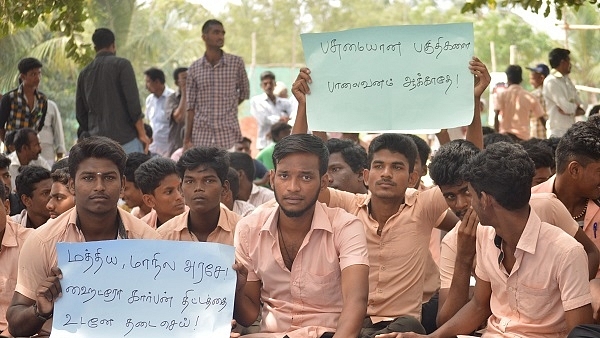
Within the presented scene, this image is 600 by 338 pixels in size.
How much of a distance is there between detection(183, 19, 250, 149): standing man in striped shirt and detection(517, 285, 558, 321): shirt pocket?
6.66m

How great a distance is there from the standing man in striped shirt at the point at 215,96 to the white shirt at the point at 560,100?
4455 mm

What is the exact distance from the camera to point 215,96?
1136 cm

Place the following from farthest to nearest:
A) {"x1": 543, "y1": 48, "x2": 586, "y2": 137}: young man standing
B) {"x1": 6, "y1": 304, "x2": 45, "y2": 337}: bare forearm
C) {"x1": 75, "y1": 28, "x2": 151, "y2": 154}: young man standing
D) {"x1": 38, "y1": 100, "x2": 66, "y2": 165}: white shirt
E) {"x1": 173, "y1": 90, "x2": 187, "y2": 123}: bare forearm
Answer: {"x1": 543, "y1": 48, "x2": 586, "y2": 137}: young man standing, {"x1": 173, "y1": 90, "x2": 187, "y2": 123}: bare forearm, {"x1": 38, "y1": 100, "x2": 66, "y2": 165}: white shirt, {"x1": 75, "y1": 28, "x2": 151, "y2": 154}: young man standing, {"x1": 6, "y1": 304, "x2": 45, "y2": 337}: bare forearm

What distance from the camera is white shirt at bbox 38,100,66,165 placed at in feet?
40.1

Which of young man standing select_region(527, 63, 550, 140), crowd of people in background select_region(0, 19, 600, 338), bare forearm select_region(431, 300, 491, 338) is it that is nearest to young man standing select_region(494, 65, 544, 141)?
young man standing select_region(527, 63, 550, 140)

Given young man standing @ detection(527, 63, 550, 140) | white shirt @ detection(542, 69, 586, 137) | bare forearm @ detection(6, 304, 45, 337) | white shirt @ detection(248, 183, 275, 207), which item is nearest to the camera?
bare forearm @ detection(6, 304, 45, 337)

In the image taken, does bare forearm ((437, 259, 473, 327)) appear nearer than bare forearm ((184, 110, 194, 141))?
Yes

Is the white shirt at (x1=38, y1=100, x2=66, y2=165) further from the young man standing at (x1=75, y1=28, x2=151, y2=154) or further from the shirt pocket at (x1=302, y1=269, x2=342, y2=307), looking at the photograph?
the shirt pocket at (x1=302, y1=269, x2=342, y2=307)

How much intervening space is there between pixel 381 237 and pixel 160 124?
8529 mm

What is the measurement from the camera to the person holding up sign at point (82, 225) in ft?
17.6

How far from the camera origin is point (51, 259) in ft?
18.0

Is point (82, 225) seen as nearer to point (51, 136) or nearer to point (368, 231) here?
point (368, 231)

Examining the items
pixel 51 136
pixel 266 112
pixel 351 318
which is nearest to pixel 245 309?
pixel 351 318

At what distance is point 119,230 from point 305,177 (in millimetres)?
1050
